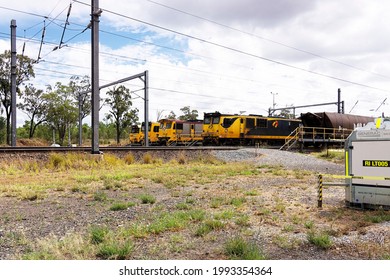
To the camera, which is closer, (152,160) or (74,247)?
(74,247)

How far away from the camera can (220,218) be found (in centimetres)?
725

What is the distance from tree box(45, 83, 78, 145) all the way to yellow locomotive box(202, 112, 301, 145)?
2543 cm

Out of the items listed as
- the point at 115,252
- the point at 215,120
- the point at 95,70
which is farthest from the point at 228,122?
the point at 115,252

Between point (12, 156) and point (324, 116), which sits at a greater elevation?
point (324, 116)

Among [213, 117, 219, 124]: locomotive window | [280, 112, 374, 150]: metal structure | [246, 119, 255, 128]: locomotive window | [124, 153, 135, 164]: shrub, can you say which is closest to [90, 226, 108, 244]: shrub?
[124, 153, 135, 164]: shrub

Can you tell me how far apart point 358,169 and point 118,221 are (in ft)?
18.4

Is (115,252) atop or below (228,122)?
below

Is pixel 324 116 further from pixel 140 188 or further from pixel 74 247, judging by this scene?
pixel 74 247

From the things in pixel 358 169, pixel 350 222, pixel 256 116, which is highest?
pixel 256 116

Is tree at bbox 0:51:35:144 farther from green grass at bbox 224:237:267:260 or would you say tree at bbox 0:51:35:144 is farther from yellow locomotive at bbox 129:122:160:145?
green grass at bbox 224:237:267:260

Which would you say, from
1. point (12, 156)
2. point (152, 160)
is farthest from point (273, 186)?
point (12, 156)

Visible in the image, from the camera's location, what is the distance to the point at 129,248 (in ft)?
16.6

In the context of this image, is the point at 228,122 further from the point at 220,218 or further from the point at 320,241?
the point at 320,241

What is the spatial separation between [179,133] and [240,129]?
876cm
